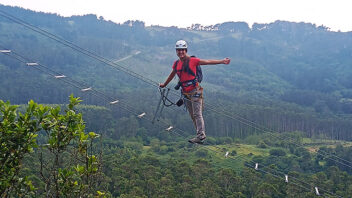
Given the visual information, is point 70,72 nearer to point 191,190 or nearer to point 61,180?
point 191,190

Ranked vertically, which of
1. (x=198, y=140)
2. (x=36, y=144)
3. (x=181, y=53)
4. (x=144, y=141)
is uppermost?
(x=181, y=53)

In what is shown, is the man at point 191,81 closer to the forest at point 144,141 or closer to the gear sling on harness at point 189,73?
the gear sling on harness at point 189,73

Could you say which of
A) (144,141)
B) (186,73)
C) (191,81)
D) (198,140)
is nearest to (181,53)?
(186,73)

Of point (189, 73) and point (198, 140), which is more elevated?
point (189, 73)

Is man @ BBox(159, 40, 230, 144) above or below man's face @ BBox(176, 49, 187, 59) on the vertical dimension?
below

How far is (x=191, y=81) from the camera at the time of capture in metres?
9.55

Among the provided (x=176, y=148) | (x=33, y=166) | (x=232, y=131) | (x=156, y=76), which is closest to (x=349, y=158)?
(x=232, y=131)

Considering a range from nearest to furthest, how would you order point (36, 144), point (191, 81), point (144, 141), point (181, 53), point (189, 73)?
point (36, 144) < point (181, 53) < point (189, 73) < point (191, 81) < point (144, 141)

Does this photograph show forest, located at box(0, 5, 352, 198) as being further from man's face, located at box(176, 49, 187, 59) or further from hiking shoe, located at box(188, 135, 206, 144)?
man's face, located at box(176, 49, 187, 59)

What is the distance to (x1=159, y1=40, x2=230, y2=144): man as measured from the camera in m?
9.19

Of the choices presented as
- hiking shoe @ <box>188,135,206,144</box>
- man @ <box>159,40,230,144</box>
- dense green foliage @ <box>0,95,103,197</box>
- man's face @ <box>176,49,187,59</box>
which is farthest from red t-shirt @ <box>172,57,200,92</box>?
dense green foliage @ <box>0,95,103,197</box>

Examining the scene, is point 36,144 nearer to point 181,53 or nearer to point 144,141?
point 181,53

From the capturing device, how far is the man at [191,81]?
9.19 m

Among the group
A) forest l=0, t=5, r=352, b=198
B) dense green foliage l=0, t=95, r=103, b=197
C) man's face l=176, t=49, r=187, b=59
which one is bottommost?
forest l=0, t=5, r=352, b=198
